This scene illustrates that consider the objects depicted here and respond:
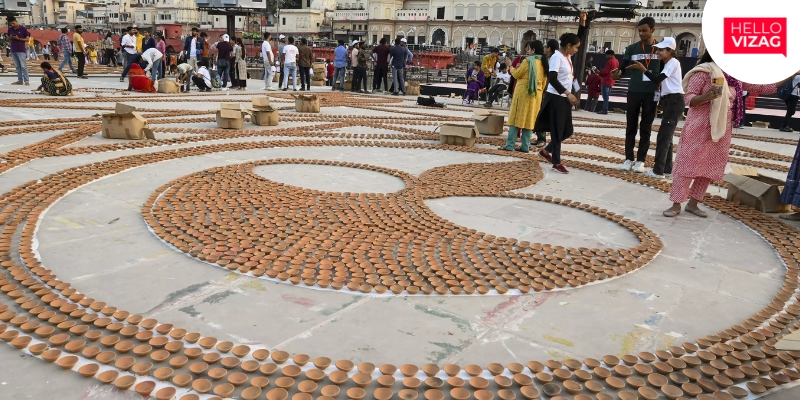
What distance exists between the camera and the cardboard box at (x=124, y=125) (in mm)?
7020

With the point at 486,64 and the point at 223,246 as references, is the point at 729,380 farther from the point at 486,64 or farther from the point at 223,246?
the point at 486,64

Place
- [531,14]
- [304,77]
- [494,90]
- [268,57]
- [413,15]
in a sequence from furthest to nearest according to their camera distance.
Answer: [413,15], [531,14], [304,77], [268,57], [494,90]

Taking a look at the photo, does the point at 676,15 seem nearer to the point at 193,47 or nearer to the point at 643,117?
the point at 193,47

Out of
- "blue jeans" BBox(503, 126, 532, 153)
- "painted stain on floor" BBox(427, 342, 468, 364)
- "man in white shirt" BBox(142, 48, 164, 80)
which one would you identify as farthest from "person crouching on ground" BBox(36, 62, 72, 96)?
"painted stain on floor" BBox(427, 342, 468, 364)

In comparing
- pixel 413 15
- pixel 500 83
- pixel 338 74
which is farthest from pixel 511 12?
pixel 500 83

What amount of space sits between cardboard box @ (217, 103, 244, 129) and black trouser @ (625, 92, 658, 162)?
547 centimetres

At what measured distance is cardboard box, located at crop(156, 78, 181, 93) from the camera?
44.8 feet

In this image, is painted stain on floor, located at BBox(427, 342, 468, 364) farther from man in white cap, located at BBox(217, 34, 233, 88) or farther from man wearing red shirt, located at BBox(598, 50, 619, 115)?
man in white cap, located at BBox(217, 34, 233, 88)

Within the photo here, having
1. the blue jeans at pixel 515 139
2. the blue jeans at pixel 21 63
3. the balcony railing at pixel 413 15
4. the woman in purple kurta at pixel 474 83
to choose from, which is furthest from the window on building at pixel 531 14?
the blue jeans at pixel 515 139

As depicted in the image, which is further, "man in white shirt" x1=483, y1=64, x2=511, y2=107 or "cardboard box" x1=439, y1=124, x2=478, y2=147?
"man in white shirt" x1=483, y1=64, x2=511, y2=107

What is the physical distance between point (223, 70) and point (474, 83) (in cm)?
730

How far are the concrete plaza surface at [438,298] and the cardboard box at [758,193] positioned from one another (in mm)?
539

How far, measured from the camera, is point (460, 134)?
778cm

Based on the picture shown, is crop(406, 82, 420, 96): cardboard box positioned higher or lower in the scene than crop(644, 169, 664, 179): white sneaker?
higher
